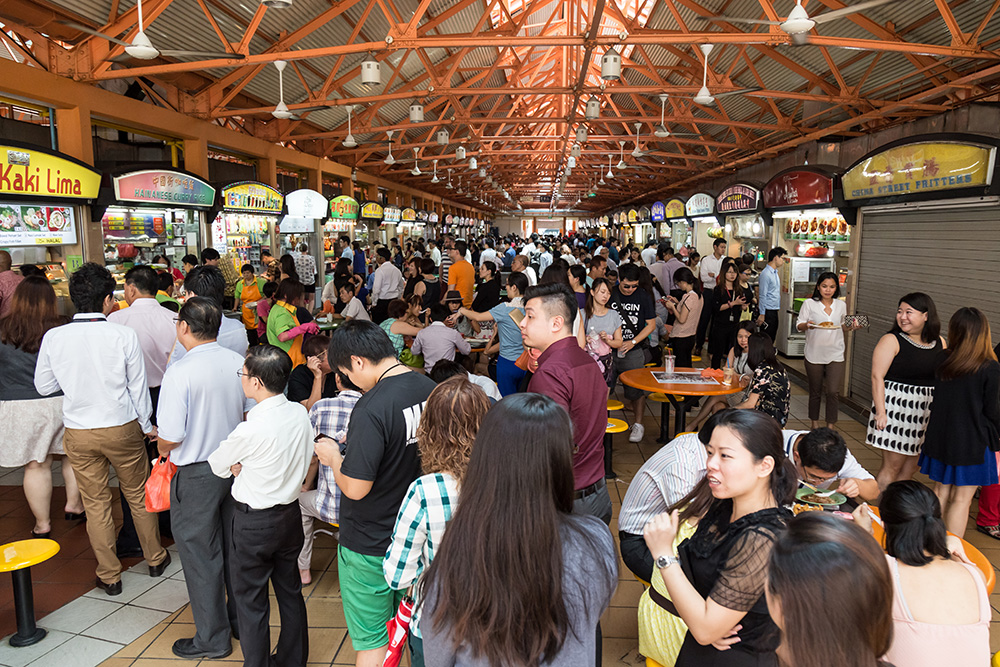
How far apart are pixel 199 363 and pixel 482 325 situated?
4.98 m

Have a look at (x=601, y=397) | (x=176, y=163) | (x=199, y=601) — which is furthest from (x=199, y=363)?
(x=176, y=163)

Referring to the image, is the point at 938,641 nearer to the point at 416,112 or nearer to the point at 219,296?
the point at 219,296

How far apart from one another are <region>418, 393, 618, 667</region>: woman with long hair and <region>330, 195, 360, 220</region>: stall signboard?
546 inches

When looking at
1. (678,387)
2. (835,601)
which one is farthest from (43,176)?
(835,601)

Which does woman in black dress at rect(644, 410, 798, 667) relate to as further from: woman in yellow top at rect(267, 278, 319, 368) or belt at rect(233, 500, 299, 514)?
woman in yellow top at rect(267, 278, 319, 368)

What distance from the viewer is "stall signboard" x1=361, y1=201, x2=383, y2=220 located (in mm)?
16688

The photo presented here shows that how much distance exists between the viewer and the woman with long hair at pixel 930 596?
6.29 feet

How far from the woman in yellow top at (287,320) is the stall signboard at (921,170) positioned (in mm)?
5913

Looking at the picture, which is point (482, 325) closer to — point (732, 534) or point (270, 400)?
point (270, 400)

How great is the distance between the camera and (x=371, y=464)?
233 cm

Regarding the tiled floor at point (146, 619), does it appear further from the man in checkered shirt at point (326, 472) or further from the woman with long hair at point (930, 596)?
the woman with long hair at point (930, 596)

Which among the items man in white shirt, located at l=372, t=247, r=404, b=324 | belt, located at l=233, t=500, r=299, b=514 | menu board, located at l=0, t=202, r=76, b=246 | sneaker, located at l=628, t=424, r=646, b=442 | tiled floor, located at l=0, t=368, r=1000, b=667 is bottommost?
tiled floor, located at l=0, t=368, r=1000, b=667

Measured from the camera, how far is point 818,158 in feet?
38.6

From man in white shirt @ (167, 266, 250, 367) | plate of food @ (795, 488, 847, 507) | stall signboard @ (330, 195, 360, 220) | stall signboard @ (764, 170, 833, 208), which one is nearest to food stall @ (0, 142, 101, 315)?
man in white shirt @ (167, 266, 250, 367)
